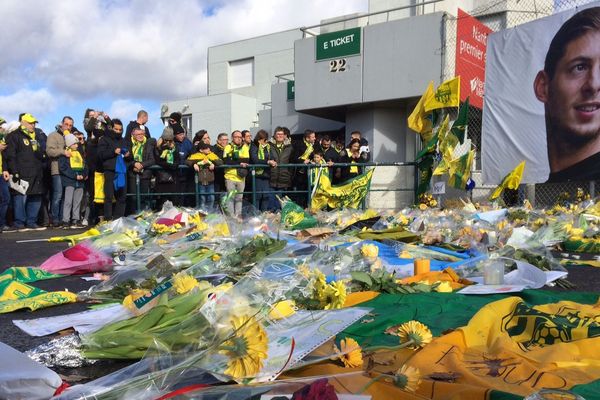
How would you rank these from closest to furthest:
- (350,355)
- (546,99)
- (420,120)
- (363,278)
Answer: (350,355) < (363,278) < (546,99) < (420,120)

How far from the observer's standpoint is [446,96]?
1001cm

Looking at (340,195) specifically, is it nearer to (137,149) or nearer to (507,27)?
(137,149)

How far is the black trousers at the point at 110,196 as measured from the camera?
9.28m

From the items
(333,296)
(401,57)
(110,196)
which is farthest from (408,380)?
(401,57)

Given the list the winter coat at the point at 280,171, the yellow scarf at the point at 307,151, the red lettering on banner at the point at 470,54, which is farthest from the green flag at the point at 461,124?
the winter coat at the point at 280,171

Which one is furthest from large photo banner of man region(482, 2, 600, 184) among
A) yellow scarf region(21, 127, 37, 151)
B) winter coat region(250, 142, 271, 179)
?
yellow scarf region(21, 127, 37, 151)

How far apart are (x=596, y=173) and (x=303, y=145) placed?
5.46 meters

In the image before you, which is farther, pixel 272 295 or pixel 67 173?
pixel 67 173

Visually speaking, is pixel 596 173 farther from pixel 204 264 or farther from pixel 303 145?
pixel 204 264

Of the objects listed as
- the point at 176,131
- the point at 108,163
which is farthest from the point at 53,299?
the point at 176,131

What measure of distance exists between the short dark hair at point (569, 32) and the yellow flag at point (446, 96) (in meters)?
2.00

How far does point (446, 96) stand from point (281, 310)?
8740 mm

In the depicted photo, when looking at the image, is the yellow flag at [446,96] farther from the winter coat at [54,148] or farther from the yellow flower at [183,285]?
the yellow flower at [183,285]

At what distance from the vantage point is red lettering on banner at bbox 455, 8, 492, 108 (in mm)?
12016
